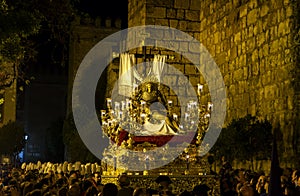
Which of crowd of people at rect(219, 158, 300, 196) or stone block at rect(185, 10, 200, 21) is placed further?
stone block at rect(185, 10, 200, 21)

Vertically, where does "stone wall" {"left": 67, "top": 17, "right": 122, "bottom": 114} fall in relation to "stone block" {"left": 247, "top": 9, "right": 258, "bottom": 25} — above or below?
above

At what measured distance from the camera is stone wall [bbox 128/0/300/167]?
13430 millimetres

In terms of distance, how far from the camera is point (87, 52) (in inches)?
1255

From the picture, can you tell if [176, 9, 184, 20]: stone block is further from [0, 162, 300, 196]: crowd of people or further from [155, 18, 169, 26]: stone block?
[0, 162, 300, 196]: crowd of people

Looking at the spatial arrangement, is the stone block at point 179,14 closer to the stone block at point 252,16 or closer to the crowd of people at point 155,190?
the stone block at point 252,16

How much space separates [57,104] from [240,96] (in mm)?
34732

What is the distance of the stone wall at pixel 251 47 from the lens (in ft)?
44.1

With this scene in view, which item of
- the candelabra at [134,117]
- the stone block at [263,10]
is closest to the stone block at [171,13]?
the stone block at [263,10]

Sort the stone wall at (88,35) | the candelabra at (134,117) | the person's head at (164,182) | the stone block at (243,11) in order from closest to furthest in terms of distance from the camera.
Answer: the person's head at (164,182) < the candelabra at (134,117) < the stone block at (243,11) < the stone wall at (88,35)

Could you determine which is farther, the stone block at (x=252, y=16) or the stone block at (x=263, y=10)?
the stone block at (x=252, y=16)

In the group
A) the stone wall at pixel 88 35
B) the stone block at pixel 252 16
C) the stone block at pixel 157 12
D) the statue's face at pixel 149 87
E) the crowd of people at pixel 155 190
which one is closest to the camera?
the crowd of people at pixel 155 190

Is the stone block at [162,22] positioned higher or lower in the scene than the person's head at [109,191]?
higher

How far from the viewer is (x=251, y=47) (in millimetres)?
15555

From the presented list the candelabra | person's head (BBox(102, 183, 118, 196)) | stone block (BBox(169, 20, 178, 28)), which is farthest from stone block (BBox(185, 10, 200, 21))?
person's head (BBox(102, 183, 118, 196))
